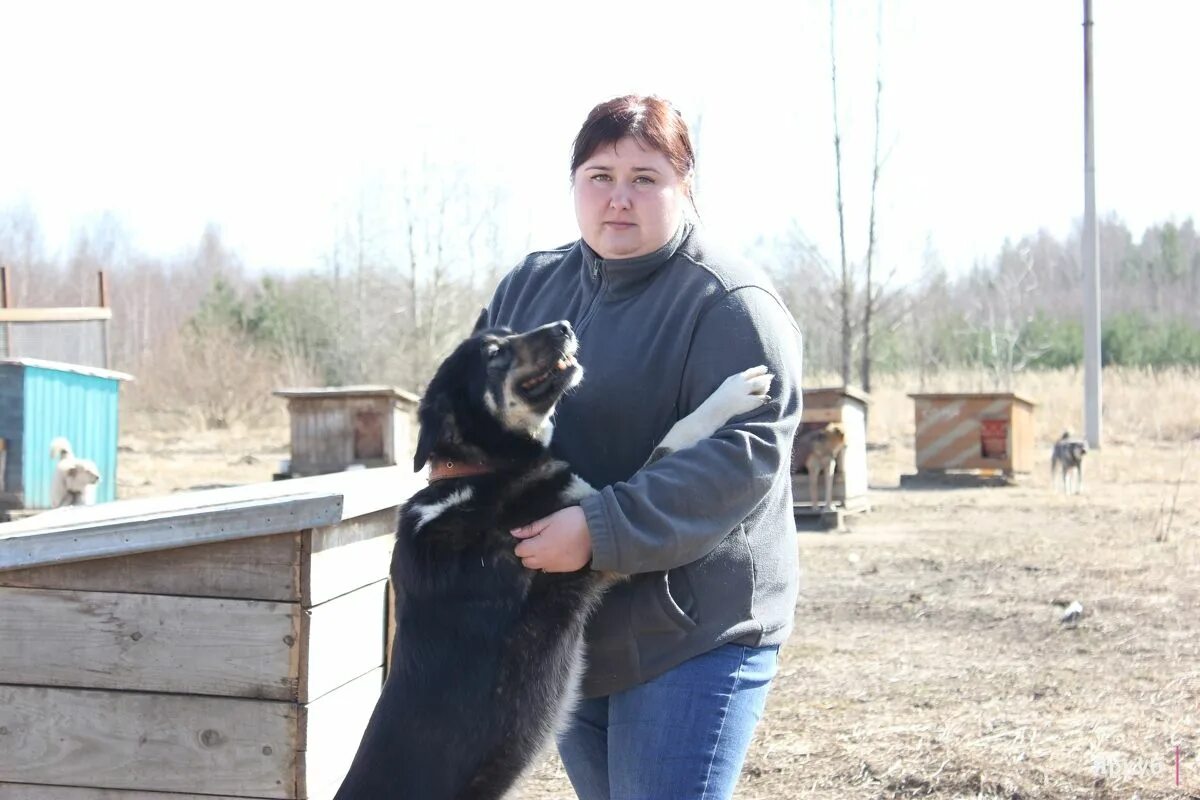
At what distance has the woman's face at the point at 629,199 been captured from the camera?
8.62 ft

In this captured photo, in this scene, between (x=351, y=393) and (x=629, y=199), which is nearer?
(x=629, y=199)

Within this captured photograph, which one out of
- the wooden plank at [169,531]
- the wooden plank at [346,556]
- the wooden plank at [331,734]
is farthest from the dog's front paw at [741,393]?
the wooden plank at [331,734]

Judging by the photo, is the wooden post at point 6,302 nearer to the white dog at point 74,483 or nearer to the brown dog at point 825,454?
the white dog at point 74,483

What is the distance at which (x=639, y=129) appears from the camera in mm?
2633

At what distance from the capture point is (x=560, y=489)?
9.55ft

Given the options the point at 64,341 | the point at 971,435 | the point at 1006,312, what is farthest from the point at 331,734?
the point at 1006,312

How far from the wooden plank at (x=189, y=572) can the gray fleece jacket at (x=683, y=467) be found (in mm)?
1264

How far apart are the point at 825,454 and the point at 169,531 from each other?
10.4 m

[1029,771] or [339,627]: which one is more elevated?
[339,627]

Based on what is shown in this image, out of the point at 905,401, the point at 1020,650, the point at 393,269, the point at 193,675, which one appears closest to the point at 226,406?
the point at 393,269

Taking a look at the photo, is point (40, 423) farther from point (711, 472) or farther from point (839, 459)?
point (711, 472)

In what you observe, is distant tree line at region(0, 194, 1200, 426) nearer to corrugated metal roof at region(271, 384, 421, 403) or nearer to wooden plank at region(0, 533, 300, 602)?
corrugated metal roof at region(271, 384, 421, 403)

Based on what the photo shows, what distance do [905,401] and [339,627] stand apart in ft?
88.3

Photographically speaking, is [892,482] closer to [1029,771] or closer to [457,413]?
[1029,771]
